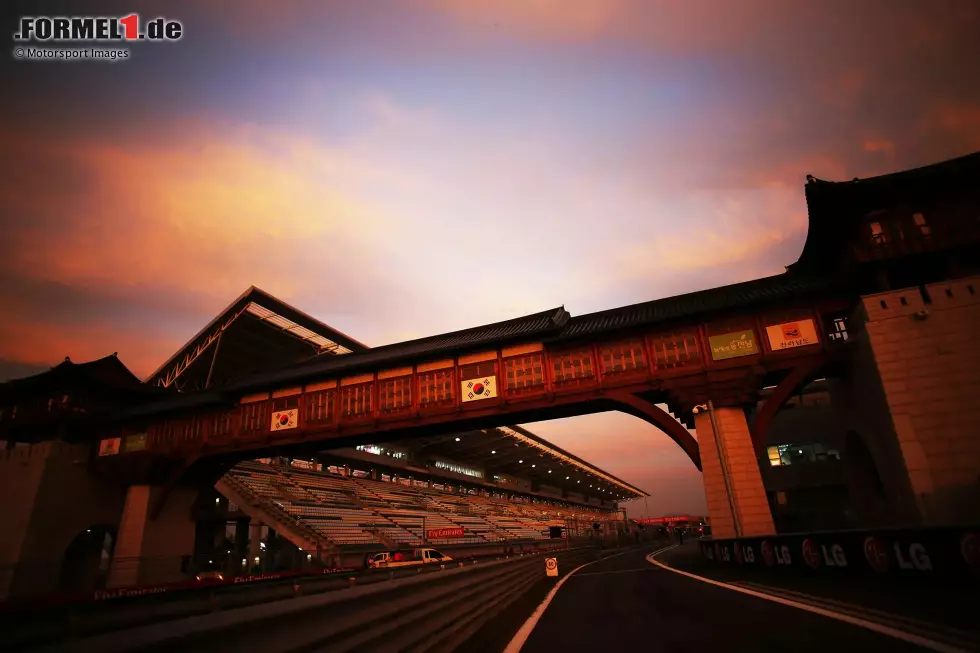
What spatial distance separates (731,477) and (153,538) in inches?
1139

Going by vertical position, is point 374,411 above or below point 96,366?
below

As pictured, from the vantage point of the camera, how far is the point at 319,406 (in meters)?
24.0

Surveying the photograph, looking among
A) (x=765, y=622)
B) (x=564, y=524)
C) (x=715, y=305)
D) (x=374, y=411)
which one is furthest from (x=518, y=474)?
(x=765, y=622)

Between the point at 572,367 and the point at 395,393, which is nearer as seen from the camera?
the point at 572,367

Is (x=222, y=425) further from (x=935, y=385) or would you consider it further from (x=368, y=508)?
(x=935, y=385)

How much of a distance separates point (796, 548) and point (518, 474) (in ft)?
204

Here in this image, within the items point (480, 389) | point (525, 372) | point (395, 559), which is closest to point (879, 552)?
point (525, 372)

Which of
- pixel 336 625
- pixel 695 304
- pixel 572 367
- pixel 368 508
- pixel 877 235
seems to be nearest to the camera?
pixel 336 625

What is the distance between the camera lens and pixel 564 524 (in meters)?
74.1

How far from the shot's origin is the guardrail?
7.02ft

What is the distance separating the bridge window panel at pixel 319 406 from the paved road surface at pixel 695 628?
1672 centimetres

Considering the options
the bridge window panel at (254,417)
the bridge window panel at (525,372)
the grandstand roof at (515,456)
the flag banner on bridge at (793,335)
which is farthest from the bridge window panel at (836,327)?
the grandstand roof at (515,456)

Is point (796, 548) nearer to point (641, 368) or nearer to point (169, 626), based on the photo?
point (641, 368)

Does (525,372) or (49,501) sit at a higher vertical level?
(525,372)
